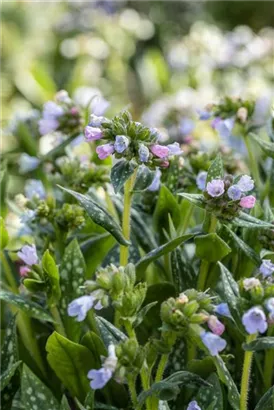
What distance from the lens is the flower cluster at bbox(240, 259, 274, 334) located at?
0.65 metres

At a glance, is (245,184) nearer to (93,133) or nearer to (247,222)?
(247,222)

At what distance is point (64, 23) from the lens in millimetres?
2936

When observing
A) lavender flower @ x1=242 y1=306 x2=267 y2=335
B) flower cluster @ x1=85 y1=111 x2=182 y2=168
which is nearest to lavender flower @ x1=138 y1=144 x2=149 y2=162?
flower cluster @ x1=85 y1=111 x2=182 y2=168

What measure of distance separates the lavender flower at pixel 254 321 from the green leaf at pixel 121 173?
0.65ft

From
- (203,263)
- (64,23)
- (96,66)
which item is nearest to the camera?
(203,263)

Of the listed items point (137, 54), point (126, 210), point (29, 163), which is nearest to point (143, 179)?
point (126, 210)

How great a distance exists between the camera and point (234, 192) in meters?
0.77

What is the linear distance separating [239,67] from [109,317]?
1.21 m

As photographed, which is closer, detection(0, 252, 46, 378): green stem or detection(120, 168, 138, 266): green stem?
detection(120, 168, 138, 266): green stem

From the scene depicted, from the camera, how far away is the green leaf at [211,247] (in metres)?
0.81

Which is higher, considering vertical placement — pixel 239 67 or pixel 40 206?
pixel 40 206

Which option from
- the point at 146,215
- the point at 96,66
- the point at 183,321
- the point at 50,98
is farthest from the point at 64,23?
the point at 183,321

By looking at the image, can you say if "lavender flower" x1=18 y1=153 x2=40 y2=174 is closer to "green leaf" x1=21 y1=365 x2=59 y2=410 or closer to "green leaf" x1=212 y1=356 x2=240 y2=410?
"green leaf" x1=21 y1=365 x2=59 y2=410

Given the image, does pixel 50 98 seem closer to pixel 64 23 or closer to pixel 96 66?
pixel 96 66
